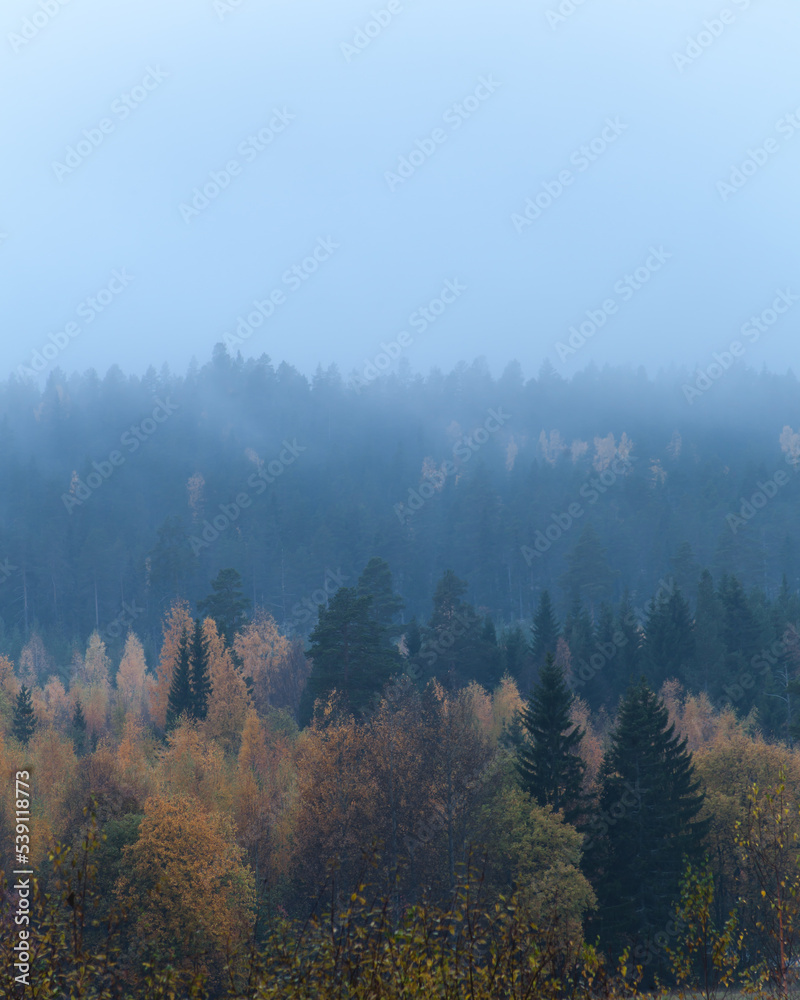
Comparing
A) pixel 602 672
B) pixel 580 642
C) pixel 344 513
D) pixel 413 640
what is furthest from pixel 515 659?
pixel 344 513

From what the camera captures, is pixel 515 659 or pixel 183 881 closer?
pixel 183 881

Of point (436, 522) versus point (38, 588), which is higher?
point (436, 522)

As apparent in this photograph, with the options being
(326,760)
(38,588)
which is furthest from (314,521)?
(326,760)

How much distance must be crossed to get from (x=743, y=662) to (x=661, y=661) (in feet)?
21.8

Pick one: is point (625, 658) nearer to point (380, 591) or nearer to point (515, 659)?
point (515, 659)

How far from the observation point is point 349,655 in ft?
183

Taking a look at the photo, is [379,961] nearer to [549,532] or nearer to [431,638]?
[431,638]

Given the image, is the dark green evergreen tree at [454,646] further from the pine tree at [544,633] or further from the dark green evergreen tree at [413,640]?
the pine tree at [544,633]

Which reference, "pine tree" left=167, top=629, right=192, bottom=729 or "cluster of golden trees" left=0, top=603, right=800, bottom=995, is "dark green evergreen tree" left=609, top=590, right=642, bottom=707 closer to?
"cluster of golden trees" left=0, top=603, right=800, bottom=995

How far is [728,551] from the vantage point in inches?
3883

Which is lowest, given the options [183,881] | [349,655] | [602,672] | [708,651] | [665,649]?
[183,881]

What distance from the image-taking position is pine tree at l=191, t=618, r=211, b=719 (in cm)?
5843

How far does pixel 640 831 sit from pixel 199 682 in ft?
118

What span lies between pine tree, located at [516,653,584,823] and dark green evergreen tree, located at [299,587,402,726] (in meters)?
20.8
